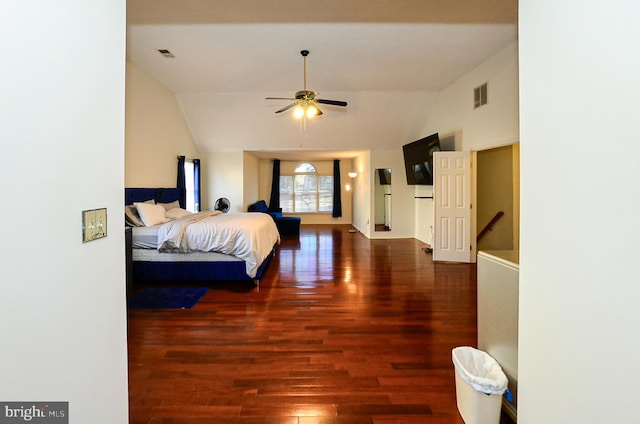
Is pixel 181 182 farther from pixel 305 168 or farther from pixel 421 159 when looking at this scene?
pixel 421 159

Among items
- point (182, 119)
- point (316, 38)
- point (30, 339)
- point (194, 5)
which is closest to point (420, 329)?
point (30, 339)

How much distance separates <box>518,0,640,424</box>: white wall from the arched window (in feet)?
31.1

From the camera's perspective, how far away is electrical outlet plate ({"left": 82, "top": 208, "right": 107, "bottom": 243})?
38.5 inches

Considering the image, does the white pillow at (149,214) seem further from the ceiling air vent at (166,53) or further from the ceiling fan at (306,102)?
the ceiling fan at (306,102)

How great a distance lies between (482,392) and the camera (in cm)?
142

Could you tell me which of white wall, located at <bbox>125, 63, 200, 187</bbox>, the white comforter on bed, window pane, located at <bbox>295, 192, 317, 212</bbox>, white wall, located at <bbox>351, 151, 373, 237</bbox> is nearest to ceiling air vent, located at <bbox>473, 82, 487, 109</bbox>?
white wall, located at <bbox>351, 151, 373, 237</bbox>

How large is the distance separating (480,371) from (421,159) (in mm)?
4957

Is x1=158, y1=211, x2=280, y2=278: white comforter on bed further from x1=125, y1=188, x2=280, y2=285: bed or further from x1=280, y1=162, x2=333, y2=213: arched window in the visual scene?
x1=280, y1=162, x2=333, y2=213: arched window

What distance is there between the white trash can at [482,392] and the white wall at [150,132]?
16.6ft

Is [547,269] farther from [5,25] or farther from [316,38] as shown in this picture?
[316,38]

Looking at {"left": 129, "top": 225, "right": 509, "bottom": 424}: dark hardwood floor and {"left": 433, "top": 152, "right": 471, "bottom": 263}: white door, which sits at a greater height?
{"left": 433, "top": 152, "right": 471, "bottom": 263}: white door

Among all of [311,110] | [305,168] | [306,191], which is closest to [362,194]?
[306,191]

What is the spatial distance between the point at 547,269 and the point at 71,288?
163cm

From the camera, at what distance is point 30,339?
80 cm
